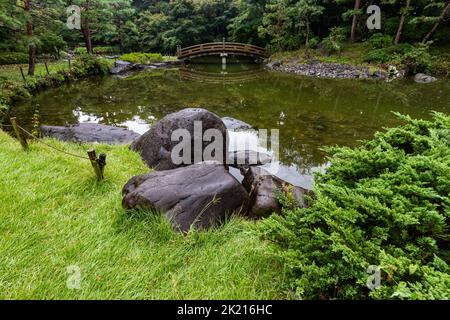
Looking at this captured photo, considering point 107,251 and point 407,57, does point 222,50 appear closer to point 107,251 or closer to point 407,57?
point 407,57

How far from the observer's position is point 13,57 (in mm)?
16109

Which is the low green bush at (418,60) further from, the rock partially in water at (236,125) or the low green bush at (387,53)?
the rock partially in water at (236,125)

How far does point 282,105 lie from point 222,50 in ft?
52.4

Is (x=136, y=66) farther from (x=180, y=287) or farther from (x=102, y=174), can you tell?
(x=180, y=287)

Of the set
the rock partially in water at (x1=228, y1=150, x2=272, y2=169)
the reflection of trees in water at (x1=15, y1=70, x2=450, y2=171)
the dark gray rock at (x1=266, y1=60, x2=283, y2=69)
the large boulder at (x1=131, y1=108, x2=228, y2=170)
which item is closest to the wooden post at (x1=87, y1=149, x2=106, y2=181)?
the large boulder at (x1=131, y1=108, x2=228, y2=170)

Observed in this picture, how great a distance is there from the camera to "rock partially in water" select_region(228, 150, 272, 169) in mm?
6020

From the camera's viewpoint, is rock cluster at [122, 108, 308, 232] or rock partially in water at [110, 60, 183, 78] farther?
rock partially in water at [110, 60, 183, 78]

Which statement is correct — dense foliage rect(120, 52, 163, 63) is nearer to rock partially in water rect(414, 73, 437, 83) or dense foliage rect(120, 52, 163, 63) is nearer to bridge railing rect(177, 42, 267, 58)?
bridge railing rect(177, 42, 267, 58)

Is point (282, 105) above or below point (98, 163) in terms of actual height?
Answer: below

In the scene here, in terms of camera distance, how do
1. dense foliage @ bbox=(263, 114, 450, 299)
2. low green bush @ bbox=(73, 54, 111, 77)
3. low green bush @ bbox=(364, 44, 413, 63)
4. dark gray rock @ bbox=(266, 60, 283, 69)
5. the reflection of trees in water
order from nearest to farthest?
1. dense foliage @ bbox=(263, 114, 450, 299)
2. the reflection of trees in water
3. low green bush @ bbox=(73, 54, 111, 77)
4. low green bush @ bbox=(364, 44, 413, 63)
5. dark gray rock @ bbox=(266, 60, 283, 69)

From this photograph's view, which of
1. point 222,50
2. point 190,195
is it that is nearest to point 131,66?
point 222,50

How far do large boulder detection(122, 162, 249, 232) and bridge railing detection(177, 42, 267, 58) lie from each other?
2233 cm

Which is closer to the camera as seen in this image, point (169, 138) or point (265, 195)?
point (265, 195)
